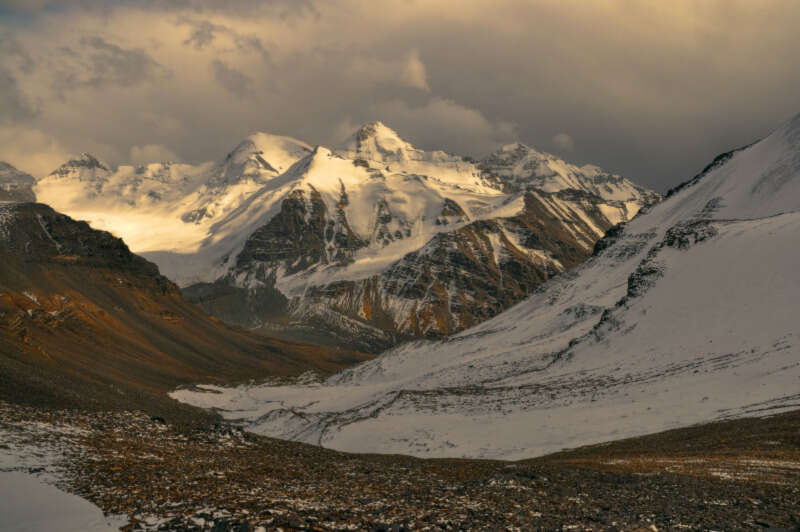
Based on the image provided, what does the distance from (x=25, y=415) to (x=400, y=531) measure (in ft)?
82.6

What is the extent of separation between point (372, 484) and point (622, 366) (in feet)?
213

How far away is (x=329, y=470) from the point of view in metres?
31.1

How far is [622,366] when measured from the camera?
85.1 m

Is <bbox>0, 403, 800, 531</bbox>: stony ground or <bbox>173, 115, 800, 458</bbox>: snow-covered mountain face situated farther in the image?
<bbox>173, 115, 800, 458</bbox>: snow-covered mountain face

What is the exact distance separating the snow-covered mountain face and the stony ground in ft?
68.3

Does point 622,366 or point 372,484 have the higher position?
point 622,366

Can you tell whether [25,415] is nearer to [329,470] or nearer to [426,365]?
[329,470]

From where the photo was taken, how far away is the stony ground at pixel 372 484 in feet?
64.7

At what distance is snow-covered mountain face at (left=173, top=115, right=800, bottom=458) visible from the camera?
6012 cm

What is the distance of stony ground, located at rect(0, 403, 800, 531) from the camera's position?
64.7 ft

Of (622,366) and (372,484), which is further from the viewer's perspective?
(622,366)

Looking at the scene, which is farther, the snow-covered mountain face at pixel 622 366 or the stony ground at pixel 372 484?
the snow-covered mountain face at pixel 622 366

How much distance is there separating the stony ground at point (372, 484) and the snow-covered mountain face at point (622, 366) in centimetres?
2081

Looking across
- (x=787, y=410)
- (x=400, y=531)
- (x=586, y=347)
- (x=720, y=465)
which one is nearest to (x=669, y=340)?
(x=586, y=347)
